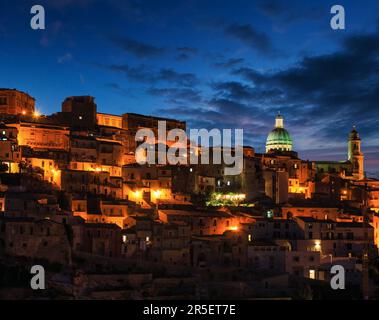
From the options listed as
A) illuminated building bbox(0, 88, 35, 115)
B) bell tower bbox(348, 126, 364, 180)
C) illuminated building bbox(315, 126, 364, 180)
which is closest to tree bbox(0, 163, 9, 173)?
illuminated building bbox(0, 88, 35, 115)

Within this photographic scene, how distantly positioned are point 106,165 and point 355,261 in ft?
62.2

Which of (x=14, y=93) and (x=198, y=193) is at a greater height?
(x=14, y=93)

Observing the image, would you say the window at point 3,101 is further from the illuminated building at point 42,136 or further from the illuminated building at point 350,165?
the illuminated building at point 350,165

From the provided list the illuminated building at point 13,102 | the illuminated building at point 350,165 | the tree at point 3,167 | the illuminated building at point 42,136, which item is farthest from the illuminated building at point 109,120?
the illuminated building at point 350,165

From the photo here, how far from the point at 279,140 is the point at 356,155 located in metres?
9.59

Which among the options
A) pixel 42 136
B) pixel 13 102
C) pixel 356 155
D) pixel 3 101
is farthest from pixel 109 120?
pixel 356 155

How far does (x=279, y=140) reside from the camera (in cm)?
7450

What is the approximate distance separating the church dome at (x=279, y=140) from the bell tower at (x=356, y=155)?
7.26 meters

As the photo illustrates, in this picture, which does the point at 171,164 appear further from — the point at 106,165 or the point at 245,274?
the point at 245,274

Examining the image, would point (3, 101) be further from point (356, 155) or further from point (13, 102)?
point (356, 155)

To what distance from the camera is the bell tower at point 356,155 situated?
68.2 m

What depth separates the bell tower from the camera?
224 ft

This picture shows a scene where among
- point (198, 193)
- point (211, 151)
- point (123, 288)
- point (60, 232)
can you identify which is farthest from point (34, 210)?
point (211, 151)

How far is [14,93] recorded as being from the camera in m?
51.1
